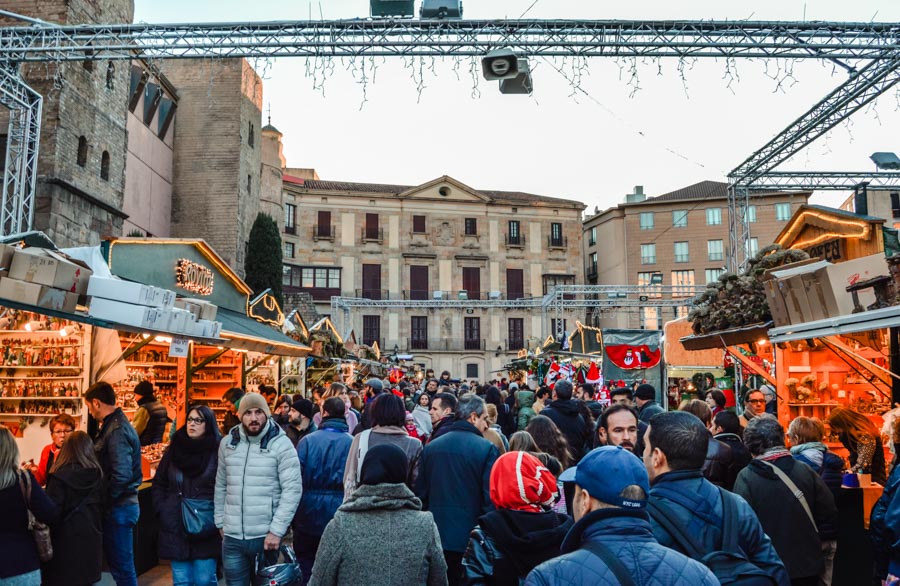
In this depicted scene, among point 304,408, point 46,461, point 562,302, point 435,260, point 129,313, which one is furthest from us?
point 435,260

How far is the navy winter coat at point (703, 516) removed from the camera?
270cm

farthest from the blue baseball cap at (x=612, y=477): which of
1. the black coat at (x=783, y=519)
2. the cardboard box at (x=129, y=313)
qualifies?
the cardboard box at (x=129, y=313)

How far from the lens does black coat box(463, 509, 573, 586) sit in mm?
2961

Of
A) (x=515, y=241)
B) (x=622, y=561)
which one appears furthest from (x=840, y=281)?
(x=515, y=241)

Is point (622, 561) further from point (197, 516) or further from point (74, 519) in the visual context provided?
point (74, 519)

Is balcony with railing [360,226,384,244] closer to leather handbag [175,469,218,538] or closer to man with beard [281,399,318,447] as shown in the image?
man with beard [281,399,318,447]

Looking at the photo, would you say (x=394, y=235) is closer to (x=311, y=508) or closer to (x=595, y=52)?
(x=595, y=52)

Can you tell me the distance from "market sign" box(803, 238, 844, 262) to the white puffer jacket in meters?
7.03

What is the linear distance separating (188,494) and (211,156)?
2529cm

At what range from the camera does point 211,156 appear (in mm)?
28328

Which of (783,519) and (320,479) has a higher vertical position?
(320,479)

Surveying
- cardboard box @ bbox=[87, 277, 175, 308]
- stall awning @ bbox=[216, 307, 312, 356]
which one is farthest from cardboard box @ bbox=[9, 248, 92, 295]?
stall awning @ bbox=[216, 307, 312, 356]

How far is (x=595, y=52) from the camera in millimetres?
11977

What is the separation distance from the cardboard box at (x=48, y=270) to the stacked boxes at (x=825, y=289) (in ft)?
21.1
